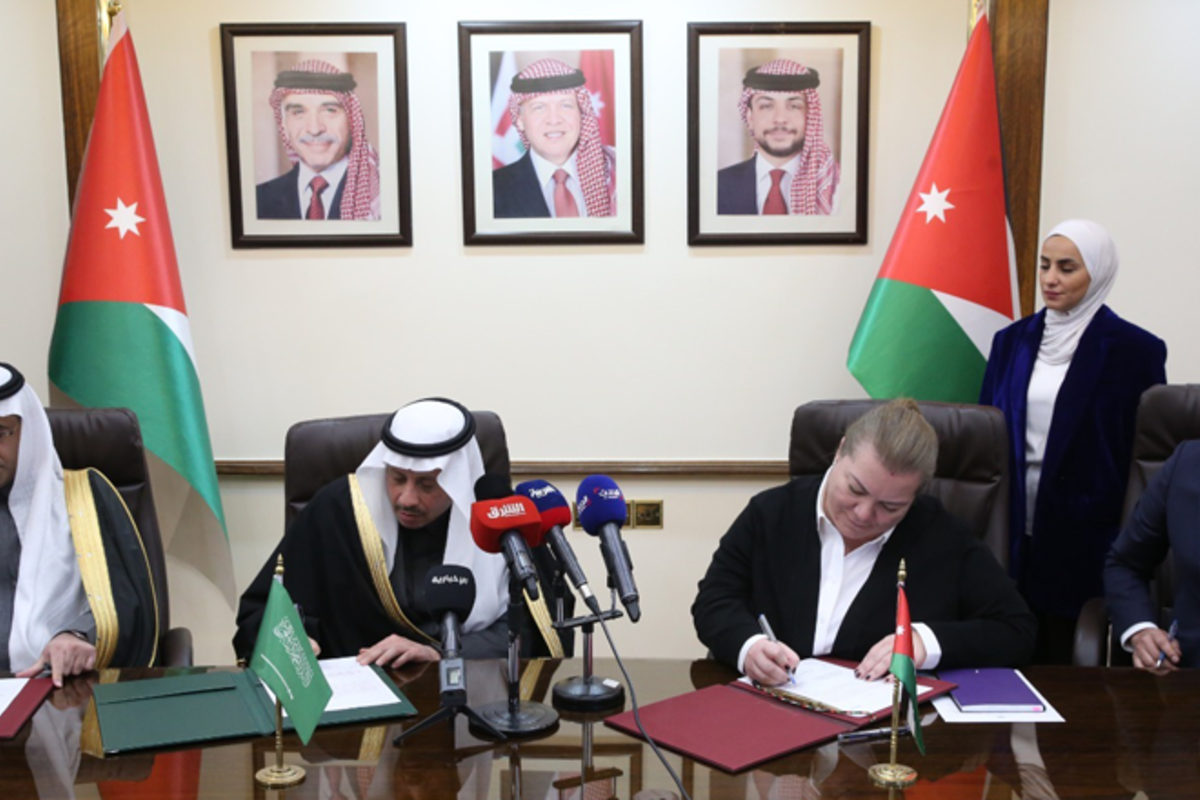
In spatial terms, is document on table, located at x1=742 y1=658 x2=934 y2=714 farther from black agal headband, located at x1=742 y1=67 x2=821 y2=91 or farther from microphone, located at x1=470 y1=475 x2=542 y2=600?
black agal headband, located at x1=742 y1=67 x2=821 y2=91

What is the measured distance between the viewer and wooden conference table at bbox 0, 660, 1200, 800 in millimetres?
1361

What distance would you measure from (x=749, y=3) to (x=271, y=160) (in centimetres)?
154

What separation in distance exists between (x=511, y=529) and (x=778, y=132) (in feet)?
7.06

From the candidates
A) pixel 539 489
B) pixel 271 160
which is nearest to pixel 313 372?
pixel 271 160

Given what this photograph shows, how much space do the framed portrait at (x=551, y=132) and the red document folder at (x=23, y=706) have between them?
1865 millimetres

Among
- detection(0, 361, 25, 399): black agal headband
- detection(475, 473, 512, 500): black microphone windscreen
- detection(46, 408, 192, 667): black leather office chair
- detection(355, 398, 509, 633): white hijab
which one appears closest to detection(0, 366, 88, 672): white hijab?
detection(0, 361, 25, 399): black agal headband

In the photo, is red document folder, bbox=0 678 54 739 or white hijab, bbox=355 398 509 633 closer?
red document folder, bbox=0 678 54 739

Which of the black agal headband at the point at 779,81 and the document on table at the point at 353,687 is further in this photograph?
the black agal headband at the point at 779,81

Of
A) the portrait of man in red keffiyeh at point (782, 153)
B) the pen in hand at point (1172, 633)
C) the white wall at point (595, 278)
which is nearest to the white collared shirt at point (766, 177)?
the portrait of man in red keffiyeh at point (782, 153)

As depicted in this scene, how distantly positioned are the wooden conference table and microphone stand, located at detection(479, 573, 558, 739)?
24 millimetres

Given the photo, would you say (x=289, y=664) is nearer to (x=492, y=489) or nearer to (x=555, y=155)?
(x=492, y=489)

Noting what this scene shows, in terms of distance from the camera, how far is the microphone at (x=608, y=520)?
1.44 metres

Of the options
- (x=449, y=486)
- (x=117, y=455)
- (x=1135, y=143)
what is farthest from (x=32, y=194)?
(x=1135, y=143)

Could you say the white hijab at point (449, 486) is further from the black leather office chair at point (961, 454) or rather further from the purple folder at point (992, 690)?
the purple folder at point (992, 690)
